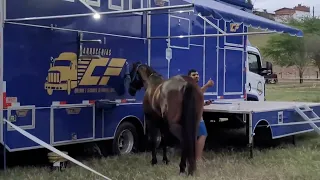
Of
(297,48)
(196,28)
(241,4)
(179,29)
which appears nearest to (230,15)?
(179,29)

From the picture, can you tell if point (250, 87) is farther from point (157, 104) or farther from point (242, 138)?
point (157, 104)

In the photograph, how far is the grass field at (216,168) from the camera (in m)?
7.16

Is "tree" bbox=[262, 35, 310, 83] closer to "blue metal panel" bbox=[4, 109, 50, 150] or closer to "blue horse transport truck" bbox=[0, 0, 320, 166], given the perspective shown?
"blue horse transport truck" bbox=[0, 0, 320, 166]

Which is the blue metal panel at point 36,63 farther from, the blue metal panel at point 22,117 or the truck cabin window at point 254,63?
the truck cabin window at point 254,63

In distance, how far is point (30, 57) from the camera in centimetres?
737

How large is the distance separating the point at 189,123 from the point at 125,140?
247cm

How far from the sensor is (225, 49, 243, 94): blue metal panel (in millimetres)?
A: 12308

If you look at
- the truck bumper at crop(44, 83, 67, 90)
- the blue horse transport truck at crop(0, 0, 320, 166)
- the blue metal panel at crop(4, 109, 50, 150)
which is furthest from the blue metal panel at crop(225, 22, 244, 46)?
the blue metal panel at crop(4, 109, 50, 150)

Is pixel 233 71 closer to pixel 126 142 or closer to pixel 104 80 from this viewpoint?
pixel 126 142

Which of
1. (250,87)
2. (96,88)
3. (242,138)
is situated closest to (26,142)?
Result: (96,88)

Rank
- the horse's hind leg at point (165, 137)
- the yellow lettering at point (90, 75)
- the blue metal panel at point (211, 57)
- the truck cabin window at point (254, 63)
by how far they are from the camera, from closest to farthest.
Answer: the yellow lettering at point (90, 75) → the horse's hind leg at point (165, 137) → the blue metal panel at point (211, 57) → the truck cabin window at point (254, 63)

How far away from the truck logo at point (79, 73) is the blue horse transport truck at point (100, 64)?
15mm

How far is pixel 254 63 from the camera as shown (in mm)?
14156

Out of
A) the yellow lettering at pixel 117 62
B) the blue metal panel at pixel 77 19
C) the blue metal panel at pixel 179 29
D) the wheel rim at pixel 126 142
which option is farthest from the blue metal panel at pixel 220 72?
the yellow lettering at pixel 117 62
